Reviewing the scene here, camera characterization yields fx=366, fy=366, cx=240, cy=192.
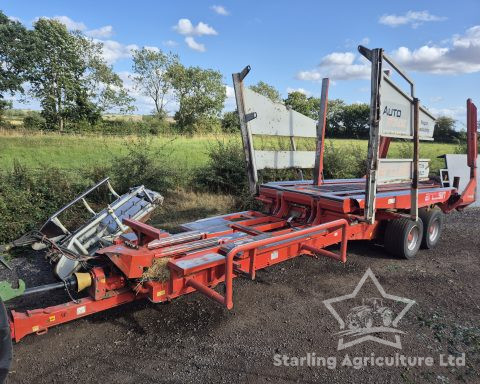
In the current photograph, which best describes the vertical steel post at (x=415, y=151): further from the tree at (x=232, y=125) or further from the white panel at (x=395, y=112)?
the tree at (x=232, y=125)

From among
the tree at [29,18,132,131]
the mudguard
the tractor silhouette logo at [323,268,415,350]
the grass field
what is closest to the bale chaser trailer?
the mudguard

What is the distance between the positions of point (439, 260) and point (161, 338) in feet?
15.6

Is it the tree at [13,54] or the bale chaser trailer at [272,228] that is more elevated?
the tree at [13,54]

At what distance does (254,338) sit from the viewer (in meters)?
3.63

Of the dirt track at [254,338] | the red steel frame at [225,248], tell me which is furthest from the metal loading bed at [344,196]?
the dirt track at [254,338]

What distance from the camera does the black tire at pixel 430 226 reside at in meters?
6.23

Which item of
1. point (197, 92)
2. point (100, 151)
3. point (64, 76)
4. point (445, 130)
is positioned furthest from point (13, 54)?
point (445, 130)

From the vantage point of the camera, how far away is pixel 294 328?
3834mm

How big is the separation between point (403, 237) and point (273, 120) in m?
2.71

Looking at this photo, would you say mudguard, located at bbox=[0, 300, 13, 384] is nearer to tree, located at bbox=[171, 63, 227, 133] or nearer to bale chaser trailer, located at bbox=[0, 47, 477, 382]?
bale chaser trailer, located at bbox=[0, 47, 477, 382]

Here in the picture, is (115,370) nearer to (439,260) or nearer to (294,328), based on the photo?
(294,328)

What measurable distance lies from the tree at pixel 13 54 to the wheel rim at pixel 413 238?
38074 millimetres

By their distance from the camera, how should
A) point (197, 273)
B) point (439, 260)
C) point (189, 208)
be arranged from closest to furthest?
point (197, 273)
point (439, 260)
point (189, 208)

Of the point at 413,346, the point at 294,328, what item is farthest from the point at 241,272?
the point at 413,346
